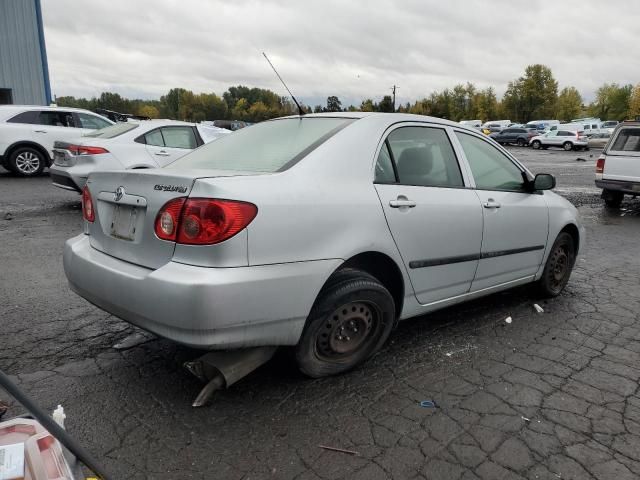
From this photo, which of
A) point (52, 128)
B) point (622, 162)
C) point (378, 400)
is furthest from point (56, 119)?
point (622, 162)

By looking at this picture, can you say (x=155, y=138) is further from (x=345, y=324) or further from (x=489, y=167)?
(x=345, y=324)

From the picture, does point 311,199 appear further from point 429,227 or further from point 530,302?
point 530,302

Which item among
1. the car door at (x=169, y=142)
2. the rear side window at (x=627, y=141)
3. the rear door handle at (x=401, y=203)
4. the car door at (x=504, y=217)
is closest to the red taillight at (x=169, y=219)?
the rear door handle at (x=401, y=203)

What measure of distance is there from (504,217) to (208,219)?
7.81ft

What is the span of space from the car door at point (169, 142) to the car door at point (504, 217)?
545 cm

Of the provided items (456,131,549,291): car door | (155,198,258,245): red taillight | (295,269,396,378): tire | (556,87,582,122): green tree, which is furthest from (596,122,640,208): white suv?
(556,87,582,122): green tree

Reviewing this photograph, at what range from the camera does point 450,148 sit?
11.9ft

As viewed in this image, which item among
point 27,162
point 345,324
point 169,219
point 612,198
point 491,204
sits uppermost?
point 169,219

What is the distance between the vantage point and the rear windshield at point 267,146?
289cm

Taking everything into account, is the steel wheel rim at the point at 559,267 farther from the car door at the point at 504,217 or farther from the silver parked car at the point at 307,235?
the silver parked car at the point at 307,235

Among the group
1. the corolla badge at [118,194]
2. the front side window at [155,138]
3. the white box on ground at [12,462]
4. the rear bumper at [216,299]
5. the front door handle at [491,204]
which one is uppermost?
the front side window at [155,138]

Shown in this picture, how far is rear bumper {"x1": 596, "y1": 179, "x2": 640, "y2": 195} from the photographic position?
9961 mm

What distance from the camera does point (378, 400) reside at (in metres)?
2.79

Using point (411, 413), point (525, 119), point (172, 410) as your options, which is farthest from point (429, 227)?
point (525, 119)
